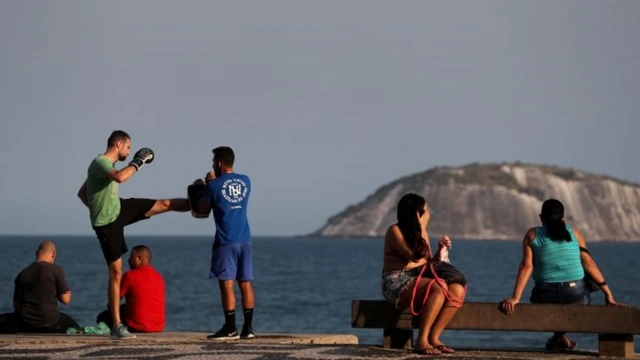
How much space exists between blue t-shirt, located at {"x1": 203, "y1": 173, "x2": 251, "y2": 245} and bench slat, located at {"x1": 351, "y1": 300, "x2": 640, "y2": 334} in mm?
1478

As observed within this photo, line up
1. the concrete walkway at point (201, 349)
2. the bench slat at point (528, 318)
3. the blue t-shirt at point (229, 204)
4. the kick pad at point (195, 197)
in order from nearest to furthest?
1. the concrete walkway at point (201, 349)
2. the bench slat at point (528, 318)
3. the blue t-shirt at point (229, 204)
4. the kick pad at point (195, 197)

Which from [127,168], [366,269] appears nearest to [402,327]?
[127,168]

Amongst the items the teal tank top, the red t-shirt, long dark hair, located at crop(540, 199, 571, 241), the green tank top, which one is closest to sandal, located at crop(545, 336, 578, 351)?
the teal tank top

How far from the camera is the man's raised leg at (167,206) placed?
13.8 metres

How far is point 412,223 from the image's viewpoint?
1209 centimetres

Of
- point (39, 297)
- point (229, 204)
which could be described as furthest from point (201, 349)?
point (39, 297)

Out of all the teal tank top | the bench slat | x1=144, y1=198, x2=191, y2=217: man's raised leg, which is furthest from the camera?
x1=144, y1=198, x2=191, y2=217: man's raised leg

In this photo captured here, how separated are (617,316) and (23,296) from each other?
6562 millimetres

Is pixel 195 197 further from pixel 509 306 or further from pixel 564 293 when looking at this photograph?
pixel 564 293

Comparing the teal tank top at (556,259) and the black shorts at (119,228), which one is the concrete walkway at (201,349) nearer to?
the teal tank top at (556,259)

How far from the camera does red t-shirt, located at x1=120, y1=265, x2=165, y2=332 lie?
14.1 metres

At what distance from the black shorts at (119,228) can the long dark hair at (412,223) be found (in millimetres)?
2968

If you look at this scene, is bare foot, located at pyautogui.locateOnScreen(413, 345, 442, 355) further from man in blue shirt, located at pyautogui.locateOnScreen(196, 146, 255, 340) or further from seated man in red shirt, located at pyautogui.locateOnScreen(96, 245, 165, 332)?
seated man in red shirt, located at pyautogui.locateOnScreen(96, 245, 165, 332)

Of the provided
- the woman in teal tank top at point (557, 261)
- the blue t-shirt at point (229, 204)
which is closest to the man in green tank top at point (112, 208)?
the blue t-shirt at point (229, 204)
